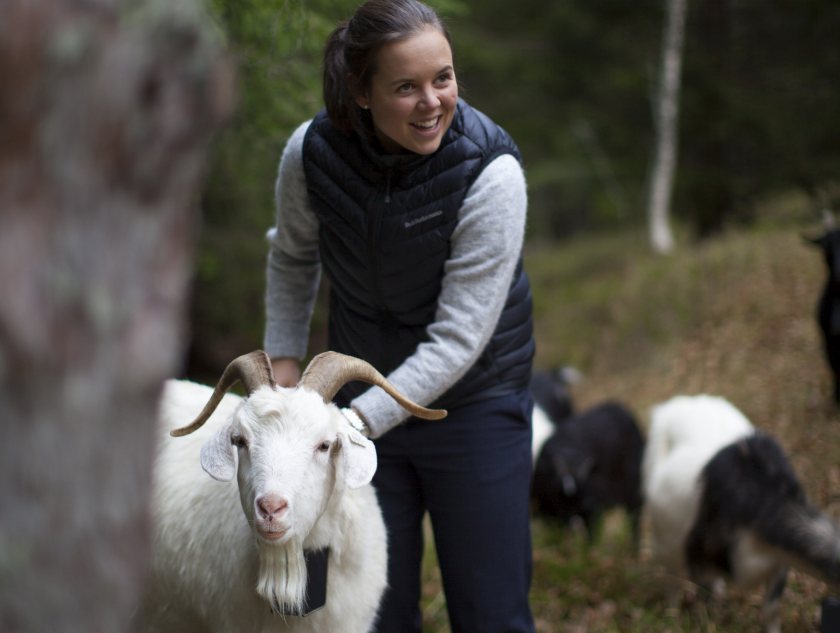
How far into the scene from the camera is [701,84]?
1510 centimetres

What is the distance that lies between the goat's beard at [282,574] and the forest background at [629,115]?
600cm

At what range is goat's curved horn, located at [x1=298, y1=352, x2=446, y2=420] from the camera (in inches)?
A: 124

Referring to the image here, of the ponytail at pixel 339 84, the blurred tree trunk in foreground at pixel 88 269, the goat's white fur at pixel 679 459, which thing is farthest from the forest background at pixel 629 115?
the blurred tree trunk in foreground at pixel 88 269

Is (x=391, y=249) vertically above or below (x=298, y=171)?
below

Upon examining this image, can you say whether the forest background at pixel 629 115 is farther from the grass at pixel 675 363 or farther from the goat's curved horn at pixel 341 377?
the goat's curved horn at pixel 341 377

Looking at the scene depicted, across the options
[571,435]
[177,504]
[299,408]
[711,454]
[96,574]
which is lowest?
[571,435]

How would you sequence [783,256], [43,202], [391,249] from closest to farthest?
1. [43,202]
2. [391,249]
3. [783,256]

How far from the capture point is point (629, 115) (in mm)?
17266

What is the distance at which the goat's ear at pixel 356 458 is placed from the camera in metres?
3.11

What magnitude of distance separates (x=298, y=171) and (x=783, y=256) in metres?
9.16

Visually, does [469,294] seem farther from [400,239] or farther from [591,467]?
[591,467]

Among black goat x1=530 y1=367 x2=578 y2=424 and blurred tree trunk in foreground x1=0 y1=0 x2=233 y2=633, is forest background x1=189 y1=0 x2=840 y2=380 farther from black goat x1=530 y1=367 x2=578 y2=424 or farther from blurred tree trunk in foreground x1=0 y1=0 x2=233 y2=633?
blurred tree trunk in foreground x1=0 y1=0 x2=233 y2=633

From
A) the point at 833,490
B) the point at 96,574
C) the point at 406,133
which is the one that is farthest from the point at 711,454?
the point at 96,574

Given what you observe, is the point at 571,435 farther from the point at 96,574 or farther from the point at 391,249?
the point at 96,574
